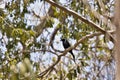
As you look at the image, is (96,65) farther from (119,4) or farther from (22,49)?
(119,4)

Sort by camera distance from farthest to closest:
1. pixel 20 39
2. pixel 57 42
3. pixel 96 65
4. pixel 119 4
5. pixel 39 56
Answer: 1. pixel 57 42
2. pixel 20 39
3. pixel 39 56
4. pixel 96 65
5. pixel 119 4

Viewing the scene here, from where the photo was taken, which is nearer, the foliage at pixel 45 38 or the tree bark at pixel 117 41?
the tree bark at pixel 117 41

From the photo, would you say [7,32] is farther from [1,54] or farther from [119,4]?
[119,4]

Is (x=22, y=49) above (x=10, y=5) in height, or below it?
below

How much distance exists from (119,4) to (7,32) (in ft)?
12.9

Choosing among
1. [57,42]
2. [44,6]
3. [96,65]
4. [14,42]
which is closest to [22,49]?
[14,42]

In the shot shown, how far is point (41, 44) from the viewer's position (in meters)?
4.75

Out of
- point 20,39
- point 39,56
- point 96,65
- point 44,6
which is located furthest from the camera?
point 20,39

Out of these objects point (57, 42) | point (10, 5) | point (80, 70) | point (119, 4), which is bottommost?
point (80, 70)

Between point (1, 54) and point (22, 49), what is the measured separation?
318mm

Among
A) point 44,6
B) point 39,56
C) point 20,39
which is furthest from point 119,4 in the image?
point 20,39

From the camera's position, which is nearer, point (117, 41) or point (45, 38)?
point (117, 41)

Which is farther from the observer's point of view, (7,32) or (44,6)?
(7,32)

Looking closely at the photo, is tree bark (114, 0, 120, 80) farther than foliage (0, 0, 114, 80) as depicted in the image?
No
